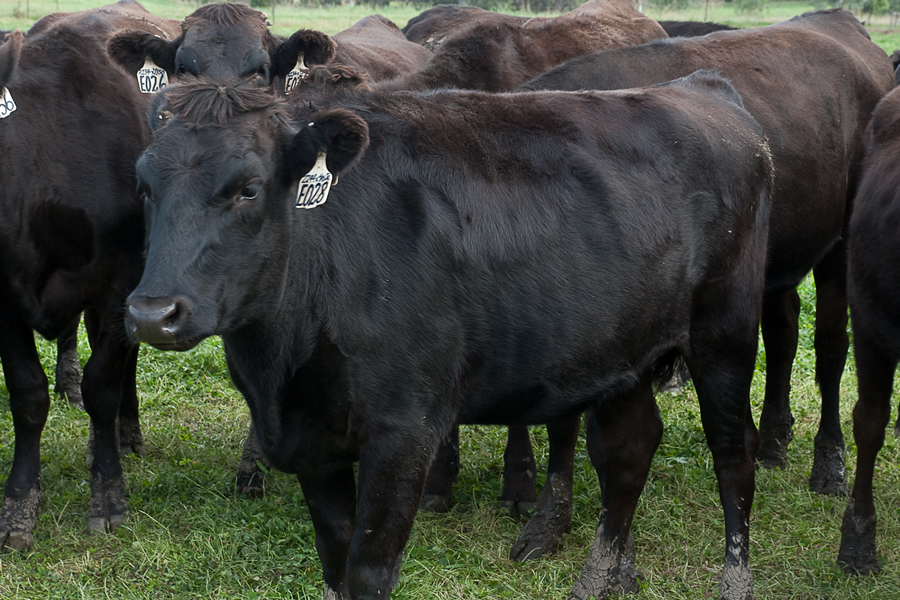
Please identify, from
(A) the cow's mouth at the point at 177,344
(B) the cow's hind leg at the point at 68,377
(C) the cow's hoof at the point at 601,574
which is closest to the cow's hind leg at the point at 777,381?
A: (C) the cow's hoof at the point at 601,574

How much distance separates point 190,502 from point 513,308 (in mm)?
2571

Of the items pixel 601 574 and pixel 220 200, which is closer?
pixel 220 200

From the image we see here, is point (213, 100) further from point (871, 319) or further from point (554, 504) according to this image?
point (871, 319)

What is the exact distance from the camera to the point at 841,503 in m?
5.24

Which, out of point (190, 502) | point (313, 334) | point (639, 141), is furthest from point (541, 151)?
point (190, 502)

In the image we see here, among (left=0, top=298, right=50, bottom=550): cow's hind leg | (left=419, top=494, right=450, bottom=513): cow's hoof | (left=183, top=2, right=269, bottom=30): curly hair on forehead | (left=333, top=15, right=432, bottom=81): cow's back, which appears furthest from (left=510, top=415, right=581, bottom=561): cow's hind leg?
(left=183, top=2, right=269, bottom=30): curly hair on forehead

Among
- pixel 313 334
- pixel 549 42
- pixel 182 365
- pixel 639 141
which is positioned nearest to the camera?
pixel 313 334

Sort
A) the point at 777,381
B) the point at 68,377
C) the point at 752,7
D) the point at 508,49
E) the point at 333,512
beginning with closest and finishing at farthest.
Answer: the point at 333,512 < the point at 777,381 < the point at 508,49 < the point at 68,377 < the point at 752,7

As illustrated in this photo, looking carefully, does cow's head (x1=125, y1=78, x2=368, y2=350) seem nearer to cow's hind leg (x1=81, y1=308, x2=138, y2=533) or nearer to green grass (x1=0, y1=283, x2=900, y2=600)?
green grass (x1=0, y1=283, x2=900, y2=600)

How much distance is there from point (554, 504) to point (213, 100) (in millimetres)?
2691

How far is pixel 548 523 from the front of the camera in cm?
473

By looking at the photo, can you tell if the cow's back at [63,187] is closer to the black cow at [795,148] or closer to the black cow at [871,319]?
the black cow at [795,148]

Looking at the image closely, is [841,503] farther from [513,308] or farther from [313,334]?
[313,334]

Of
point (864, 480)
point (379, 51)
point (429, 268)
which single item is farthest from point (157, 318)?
point (379, 51)
